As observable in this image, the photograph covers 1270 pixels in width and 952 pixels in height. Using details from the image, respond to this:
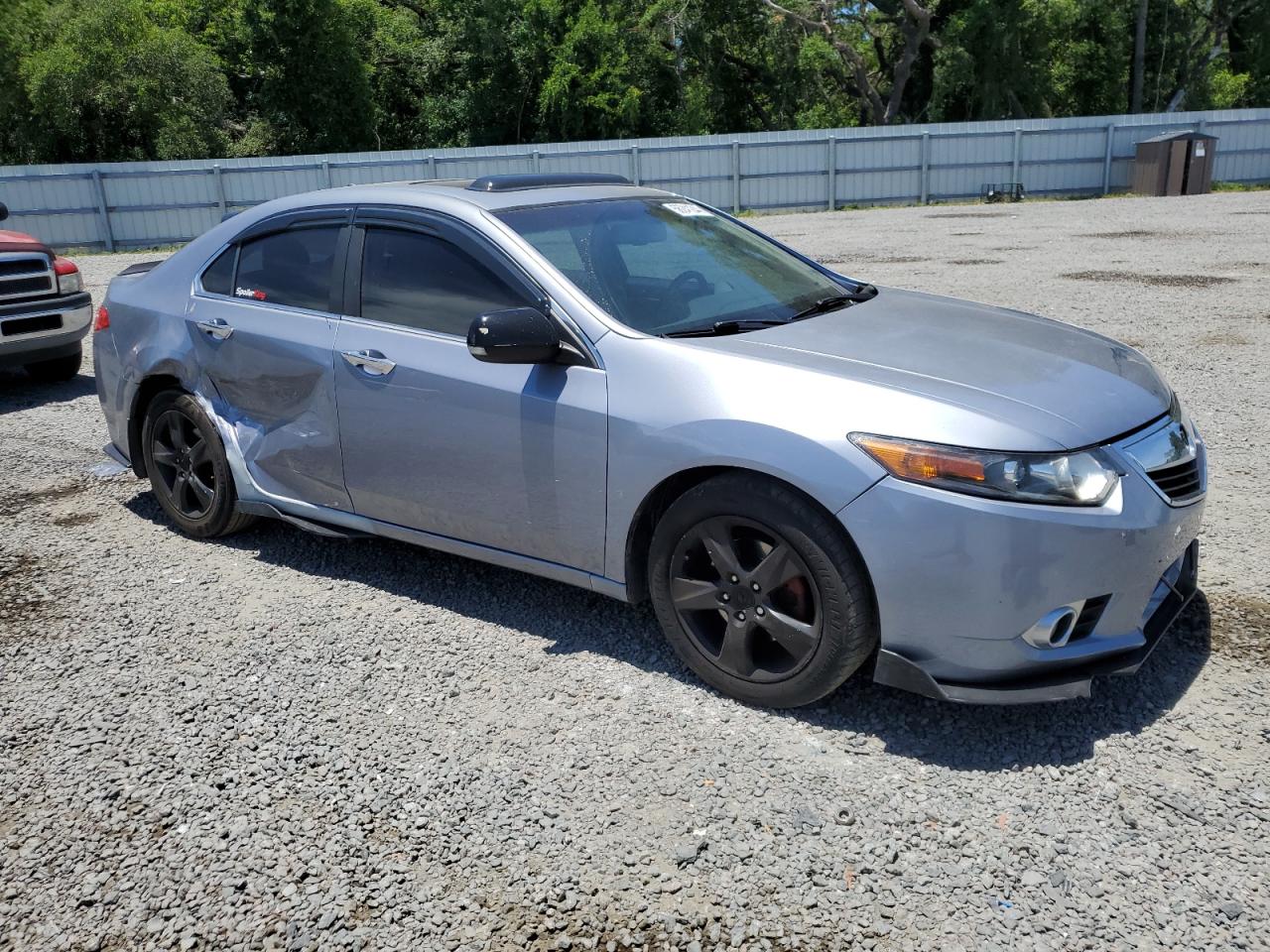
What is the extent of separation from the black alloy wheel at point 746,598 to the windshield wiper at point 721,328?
0.73 metres

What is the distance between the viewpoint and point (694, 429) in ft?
11.3

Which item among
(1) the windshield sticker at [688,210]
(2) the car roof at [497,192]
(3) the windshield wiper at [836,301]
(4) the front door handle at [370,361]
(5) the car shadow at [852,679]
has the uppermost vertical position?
(2) the car roof at [497,192]

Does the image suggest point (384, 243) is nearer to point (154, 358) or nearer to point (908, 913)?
point (154, 358)

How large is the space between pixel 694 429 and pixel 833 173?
2660cm

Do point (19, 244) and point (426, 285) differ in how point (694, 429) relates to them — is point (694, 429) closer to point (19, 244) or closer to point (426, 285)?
point (426, 285)

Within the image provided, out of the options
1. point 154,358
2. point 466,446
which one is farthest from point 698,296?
point 154,358

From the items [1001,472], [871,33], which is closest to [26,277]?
[1001,472]

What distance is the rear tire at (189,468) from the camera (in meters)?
5.05

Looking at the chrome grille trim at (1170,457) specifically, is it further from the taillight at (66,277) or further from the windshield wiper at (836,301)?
the taillight at (66,277)

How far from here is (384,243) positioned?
4.43 m

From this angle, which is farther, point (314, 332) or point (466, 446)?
point (314, 332)

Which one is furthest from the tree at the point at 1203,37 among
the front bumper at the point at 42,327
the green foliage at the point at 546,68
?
the front bumper at the point at 42,327

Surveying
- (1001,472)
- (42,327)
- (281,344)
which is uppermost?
(281,344)

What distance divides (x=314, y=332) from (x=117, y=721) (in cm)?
168
